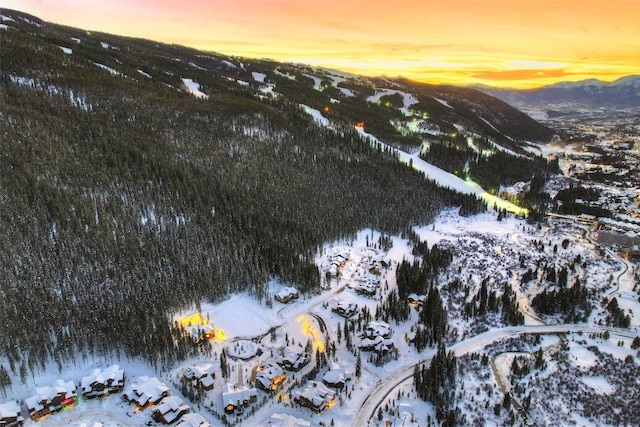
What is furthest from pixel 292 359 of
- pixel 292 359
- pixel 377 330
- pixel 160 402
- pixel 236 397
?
pixel 160 402

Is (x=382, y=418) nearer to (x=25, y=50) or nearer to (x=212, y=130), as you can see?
(x=212, y=130)

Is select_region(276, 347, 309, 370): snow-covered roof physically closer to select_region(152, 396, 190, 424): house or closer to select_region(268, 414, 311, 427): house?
select_region(268, 414, 311, 427): house

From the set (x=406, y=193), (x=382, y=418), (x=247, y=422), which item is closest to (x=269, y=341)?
(x=247, y=422)

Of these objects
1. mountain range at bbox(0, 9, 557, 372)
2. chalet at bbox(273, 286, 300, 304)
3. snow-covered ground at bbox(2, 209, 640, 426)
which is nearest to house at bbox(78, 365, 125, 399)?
snow-covered ground at bbox(2, 209, 640, 426)

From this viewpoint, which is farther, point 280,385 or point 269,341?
point 269,341

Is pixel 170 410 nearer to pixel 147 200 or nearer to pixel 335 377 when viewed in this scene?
pixel 335 377
